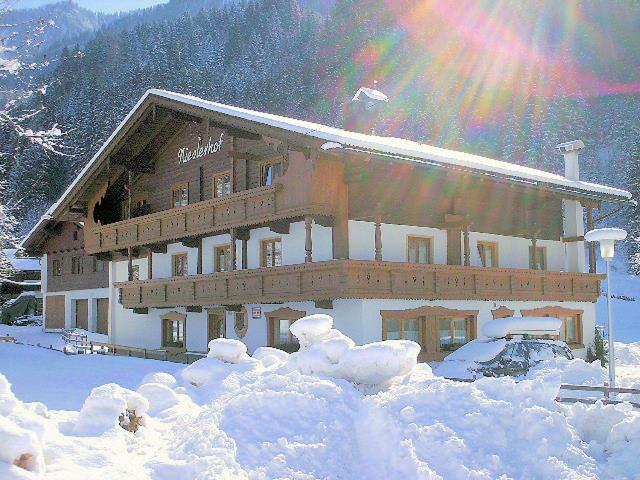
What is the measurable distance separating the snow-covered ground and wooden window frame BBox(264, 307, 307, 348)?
9706 mm

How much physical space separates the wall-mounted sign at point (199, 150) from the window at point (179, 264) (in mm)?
3528

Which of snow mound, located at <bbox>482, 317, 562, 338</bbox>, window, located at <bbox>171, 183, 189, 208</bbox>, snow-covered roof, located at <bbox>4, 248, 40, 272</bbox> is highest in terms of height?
window, located at <bbox>171, 183, 189, 208</bbox>

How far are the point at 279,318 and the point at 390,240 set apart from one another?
4.09 meters

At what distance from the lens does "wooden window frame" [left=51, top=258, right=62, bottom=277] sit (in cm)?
4225

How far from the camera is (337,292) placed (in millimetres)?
18062

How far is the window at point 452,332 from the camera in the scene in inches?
841

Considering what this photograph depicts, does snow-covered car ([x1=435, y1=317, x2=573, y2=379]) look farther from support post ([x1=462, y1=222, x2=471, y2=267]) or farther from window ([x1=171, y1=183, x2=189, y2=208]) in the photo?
window ([x1=171, y1=183, x2=189, y2=208])

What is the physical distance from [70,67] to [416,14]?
4991 cm

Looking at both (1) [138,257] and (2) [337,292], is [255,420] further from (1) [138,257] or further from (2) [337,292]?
(1) [138,257]

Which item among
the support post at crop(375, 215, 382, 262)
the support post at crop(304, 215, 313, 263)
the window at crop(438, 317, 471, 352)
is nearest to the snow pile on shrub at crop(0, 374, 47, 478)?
the support post at crop(304, 215, 313, 263)

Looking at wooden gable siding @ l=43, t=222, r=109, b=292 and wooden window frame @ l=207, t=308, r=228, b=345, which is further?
wooden gable siding @ l=43, t=222, r=109, b=292

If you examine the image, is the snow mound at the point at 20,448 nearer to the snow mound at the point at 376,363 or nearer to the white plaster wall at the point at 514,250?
the snow mound at the point at 376,363

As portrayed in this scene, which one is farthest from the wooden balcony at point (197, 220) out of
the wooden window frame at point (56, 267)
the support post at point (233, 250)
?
the wooden window frame at point (56, 267)

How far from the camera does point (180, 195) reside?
2698cm
